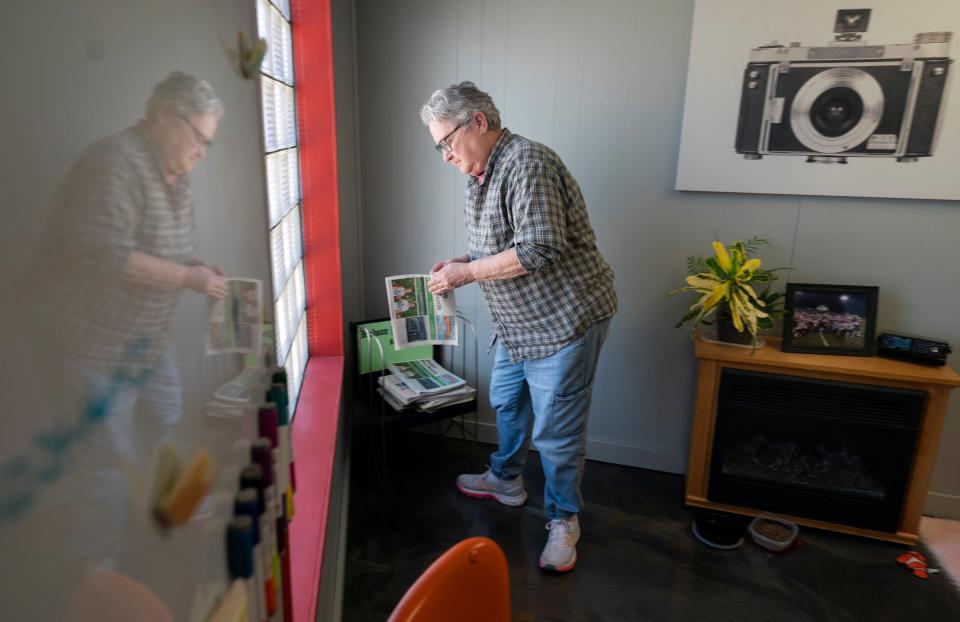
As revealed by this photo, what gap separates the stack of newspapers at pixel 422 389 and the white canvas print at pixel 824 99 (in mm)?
1325

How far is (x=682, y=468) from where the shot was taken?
280cm

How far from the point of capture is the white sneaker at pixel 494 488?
99.3 inches

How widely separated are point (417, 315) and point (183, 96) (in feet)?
5.89

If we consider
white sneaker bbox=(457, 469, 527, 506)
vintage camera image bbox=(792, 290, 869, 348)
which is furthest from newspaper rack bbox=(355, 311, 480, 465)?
vintage camera image bbox=(792, 290, 869, 348)

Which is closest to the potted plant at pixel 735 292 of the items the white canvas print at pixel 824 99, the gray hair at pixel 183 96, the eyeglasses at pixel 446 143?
the white canvas print at pixel 824 99

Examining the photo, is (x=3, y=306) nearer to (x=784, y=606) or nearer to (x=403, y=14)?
(x=784, y=606)

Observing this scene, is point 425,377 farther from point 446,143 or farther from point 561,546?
point 446,143

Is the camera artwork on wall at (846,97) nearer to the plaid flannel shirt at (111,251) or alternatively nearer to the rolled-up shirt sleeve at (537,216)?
the rolled-up shirt sleeve at (537,216)

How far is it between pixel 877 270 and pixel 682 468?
3.77 feet

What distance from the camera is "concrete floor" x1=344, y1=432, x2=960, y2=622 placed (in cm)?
200

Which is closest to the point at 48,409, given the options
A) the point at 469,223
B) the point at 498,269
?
the point at 498,269

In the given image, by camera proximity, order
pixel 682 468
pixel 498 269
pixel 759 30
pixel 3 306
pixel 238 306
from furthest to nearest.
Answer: pixel 682 468 < pixel 759 30 < pixel 498 269 < pixel 238 306 < pixel 3 306

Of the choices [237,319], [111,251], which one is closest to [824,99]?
[237,319]

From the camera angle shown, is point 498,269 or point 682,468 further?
point 682,468
